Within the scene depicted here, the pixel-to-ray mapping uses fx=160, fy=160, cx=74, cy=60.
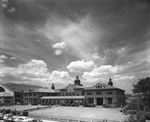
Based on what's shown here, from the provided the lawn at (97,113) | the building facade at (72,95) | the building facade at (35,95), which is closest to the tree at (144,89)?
the lawn at (97,113)

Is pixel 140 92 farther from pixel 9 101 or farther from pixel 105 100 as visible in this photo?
pixel 9 101

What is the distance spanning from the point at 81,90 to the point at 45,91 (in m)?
22.0

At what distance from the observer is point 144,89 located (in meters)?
36.6

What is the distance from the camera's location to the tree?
3434cm

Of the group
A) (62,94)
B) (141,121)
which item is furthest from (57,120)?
(62,94)

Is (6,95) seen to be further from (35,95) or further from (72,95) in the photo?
(72,95)

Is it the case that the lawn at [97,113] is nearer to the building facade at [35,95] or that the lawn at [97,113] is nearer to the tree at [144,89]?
the tree at [144,89]

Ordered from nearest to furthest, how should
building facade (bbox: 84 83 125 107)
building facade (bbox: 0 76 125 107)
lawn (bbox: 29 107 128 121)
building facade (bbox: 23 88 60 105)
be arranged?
lawn (bbox: 29 107 128 121), building facade (bbox: 84 83 125 107), building facade (bbox: 0 76 125 107), building facade (bbox: 23 88 60 105)

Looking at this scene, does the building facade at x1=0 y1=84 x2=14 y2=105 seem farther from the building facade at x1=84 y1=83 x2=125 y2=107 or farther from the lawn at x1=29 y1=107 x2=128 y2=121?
the building facade at x1=84 y1=83 x2=125 y2=107

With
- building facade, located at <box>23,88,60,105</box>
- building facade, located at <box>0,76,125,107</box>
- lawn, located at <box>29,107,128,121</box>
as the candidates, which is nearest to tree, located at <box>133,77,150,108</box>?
lawn, located at <box>29,107,128,121</box>

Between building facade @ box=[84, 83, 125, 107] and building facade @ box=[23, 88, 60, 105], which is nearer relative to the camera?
building facade @ box=[84, 83, 125, 107]

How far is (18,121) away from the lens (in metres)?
30.2

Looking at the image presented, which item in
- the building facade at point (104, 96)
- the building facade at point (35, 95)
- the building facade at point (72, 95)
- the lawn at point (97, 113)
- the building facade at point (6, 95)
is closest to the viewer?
the lawn at point (97, 113)

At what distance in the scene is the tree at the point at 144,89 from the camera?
1352 inches
